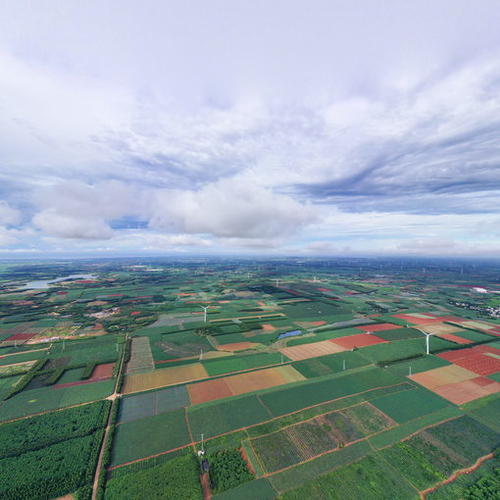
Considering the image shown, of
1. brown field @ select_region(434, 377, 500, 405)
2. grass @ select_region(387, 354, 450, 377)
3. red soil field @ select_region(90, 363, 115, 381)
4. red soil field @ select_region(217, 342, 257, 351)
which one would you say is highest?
brown field @ select_region(434, 377, 500, 405)

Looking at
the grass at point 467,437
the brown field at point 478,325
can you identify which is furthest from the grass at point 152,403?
the brown field at point 478,325

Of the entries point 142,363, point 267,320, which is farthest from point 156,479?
point 267,320

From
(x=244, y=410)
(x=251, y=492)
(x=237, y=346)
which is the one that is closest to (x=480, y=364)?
(x=244, y=410)

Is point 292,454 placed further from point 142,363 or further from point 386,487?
point 142,363

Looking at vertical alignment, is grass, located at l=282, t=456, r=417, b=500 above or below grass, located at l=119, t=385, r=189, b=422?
above

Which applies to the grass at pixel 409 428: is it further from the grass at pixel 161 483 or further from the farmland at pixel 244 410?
the grass at pixel 161 483

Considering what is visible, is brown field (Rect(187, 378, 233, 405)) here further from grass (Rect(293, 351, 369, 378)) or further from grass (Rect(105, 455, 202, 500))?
grass (Rect(293, 351, 369, 378))

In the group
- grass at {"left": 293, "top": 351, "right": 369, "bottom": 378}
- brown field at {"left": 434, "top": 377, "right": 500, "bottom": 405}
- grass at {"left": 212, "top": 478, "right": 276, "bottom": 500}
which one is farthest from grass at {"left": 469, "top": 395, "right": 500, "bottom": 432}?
grass at {"left": 212, "top": 478, "right": 276, "bottom": 500}
